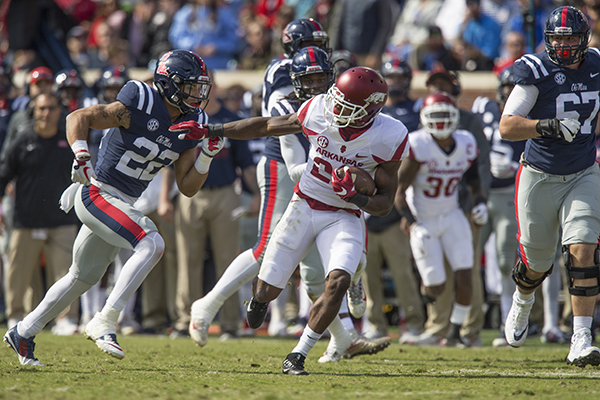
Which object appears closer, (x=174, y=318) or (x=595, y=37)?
(x=174, y=318)

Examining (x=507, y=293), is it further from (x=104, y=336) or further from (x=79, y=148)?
(x=79, y=148)

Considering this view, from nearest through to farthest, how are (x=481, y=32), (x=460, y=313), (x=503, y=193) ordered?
(x=460, y=313)
(x=503, y=193)
(x=481, y=32)

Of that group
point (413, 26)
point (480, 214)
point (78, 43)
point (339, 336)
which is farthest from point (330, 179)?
point (78, 43)

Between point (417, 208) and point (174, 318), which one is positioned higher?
point (417, 208)

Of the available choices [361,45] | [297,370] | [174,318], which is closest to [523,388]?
[297,370]

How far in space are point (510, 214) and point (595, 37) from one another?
2.94 m

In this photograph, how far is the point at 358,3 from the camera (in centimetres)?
1009

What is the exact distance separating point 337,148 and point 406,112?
117 inches

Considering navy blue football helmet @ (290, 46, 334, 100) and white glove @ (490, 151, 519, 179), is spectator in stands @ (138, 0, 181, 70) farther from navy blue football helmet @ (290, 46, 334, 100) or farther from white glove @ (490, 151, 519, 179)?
navy blue football helmet @ (290, 46, 334, 100)

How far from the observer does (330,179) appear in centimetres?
472

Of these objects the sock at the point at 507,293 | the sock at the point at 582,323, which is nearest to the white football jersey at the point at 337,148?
the sock at the point at 582,323

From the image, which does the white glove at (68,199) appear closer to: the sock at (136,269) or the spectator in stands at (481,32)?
the sock at (136,269)

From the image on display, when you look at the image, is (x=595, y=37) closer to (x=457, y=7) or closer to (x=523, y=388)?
(x=457, y=7)

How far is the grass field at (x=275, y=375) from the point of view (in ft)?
12.5
